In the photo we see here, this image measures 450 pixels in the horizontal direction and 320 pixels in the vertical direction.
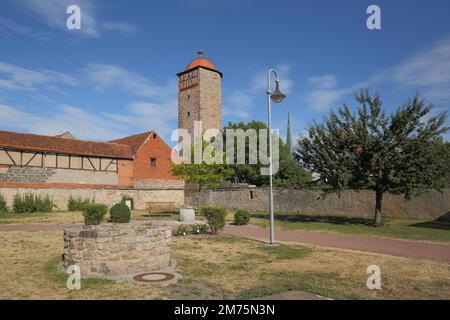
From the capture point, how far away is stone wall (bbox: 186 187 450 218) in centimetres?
2031

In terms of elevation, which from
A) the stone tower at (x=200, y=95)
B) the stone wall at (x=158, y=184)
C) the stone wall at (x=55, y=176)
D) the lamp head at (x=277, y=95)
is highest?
the stone tower at (x=200, y=95)

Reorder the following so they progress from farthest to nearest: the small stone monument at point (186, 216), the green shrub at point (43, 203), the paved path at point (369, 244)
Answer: the green shrub at point (43, 203), the small stone monument at point (186, 216), the paved path at point (369, 244)

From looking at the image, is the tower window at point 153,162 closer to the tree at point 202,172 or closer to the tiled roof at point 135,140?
the tiled roof at point 135,140

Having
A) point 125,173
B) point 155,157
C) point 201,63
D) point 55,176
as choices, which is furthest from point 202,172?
point 201,63

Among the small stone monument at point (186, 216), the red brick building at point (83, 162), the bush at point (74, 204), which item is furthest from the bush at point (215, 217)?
the red brick building at point (83, 162)

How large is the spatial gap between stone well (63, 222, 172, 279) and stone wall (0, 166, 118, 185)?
22.9 m

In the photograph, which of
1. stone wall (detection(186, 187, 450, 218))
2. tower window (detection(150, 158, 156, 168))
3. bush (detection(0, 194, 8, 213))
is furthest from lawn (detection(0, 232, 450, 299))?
tower window (detection(150, 158, 156, 168))

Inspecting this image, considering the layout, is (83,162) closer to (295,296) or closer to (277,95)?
(277,95)

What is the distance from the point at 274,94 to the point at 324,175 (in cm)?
753

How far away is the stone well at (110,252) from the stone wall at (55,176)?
22911mm

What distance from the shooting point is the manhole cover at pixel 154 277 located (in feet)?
22.6

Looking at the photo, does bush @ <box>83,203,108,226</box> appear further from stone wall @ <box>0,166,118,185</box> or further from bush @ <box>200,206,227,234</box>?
stone wall @ <box>0,166,118,185</box>
